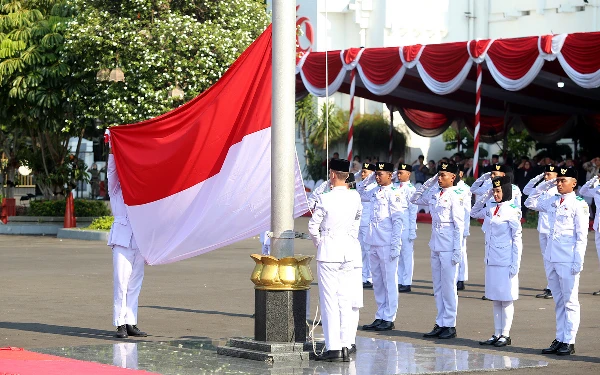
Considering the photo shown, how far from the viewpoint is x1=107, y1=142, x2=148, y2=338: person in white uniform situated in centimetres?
1180

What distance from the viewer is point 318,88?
28.6 meters

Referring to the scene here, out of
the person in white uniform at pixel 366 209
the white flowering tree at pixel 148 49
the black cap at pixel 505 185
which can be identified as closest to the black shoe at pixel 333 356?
the black cap at pixel 505 185

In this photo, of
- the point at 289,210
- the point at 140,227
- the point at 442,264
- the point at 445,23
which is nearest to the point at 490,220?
the point at 442,264

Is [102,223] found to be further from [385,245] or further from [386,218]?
[385,245]

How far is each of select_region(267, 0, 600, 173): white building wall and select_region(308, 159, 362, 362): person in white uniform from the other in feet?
101

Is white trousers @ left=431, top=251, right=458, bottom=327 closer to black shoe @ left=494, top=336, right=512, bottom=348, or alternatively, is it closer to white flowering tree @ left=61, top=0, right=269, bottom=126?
black shoe @ left=494, top=336, right=512, bottom=348

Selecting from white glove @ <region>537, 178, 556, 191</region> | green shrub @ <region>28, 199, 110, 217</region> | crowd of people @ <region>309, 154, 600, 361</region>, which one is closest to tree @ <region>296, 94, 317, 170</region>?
green shrub @ <region>28, 199, 110, 217</region>

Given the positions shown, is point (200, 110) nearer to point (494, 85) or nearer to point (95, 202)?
point (95, 202)

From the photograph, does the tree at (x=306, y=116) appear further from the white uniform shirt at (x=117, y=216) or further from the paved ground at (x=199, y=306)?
the white uniform shirt at (x=117, y=216)

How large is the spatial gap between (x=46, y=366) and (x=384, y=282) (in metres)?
4.72

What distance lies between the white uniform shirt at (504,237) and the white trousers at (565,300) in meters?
0.62

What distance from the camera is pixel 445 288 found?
12.3 meters

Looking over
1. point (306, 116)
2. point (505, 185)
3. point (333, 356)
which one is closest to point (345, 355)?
point (333, 356)

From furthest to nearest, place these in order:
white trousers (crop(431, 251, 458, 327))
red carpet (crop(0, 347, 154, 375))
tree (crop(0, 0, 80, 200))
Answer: tree (crop(0, 0, 80, 200)) → white trousers (crop(431, 251, 458, 327)) → red carpet (crop(0, 347, 154, 375))
